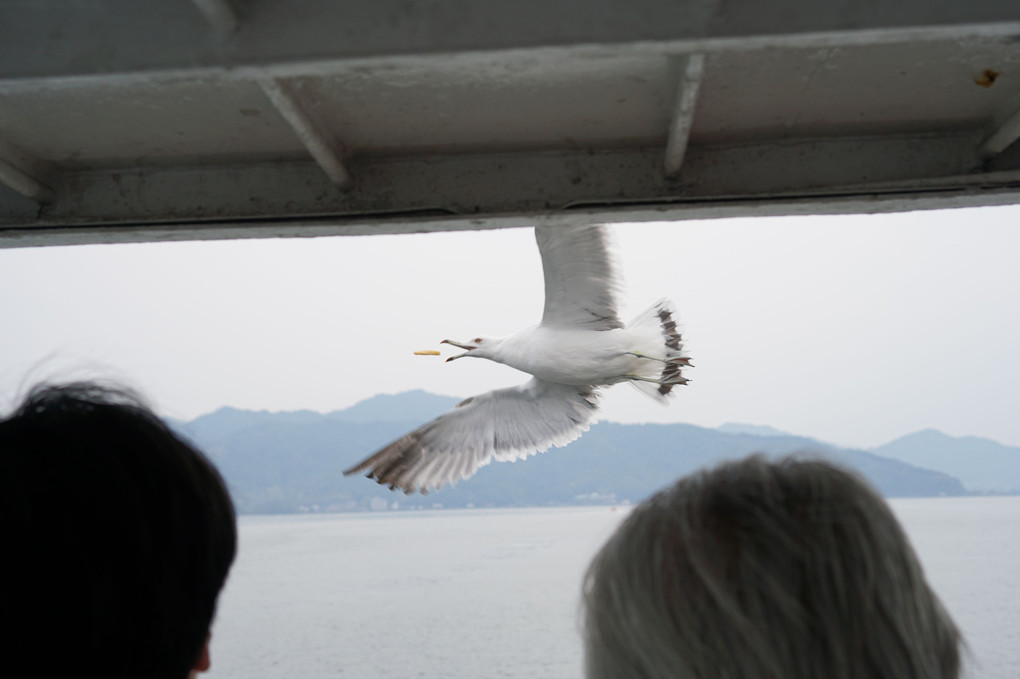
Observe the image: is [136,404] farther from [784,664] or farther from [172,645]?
[784,664]

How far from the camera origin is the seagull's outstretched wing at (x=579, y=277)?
499 cm

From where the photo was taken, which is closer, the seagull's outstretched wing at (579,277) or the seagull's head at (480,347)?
the seagull's outstretched wing at (579,277)

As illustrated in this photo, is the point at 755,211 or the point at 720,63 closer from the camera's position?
the point at 720,63

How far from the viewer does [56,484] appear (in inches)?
31.5

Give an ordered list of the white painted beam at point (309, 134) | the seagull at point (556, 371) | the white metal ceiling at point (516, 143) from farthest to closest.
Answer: the seagull at point (556, 371)
the white metal ceiling at point (516, 143)
the white painted beam at point (309, 134)

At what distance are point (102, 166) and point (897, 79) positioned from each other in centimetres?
239

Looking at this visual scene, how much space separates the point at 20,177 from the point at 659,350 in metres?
3.93

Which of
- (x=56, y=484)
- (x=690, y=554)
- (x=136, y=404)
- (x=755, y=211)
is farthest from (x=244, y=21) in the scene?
(x=755, y=211)

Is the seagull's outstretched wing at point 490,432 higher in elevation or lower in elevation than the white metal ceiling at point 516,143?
lower

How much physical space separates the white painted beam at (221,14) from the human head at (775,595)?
1.24 meters

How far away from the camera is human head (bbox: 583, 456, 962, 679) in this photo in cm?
67

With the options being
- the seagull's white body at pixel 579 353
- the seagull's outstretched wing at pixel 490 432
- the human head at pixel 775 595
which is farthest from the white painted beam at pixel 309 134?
the seagull's outstretched wing at pixel 490 432

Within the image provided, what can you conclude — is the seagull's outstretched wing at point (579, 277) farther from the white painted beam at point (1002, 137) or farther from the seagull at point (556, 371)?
the white painted beam at point (1002, 137)

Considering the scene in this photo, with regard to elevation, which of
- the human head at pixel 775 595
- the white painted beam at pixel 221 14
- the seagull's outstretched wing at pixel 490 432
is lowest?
the human head at pixel 775 595
